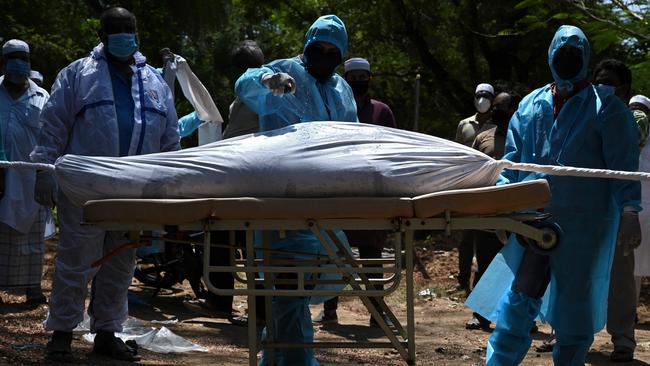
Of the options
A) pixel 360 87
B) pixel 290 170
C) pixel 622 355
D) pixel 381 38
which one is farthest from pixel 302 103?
pixel 381 38

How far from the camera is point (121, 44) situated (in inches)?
237

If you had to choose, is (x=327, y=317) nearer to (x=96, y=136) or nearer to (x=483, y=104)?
(x=483, y=104)

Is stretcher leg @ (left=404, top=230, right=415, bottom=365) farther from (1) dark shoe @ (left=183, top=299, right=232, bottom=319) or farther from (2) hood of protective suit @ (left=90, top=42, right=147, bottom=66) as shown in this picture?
(1) dark shoe @ (left=183, top=299, right=232, bottom=319)

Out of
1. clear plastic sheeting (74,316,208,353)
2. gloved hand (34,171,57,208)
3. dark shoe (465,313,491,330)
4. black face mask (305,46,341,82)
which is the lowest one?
dark shoe (465,313,491,330)

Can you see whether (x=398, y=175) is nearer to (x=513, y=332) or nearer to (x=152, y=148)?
(x=513, y=332)

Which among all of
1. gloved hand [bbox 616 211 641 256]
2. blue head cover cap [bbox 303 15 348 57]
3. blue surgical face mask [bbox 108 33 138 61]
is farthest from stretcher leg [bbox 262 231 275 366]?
gloved hand [bbox 616 211 641 256]

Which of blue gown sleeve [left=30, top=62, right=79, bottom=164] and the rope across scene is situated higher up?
blue gown sleeve [left=30, top=62, right=79, bottom=164]

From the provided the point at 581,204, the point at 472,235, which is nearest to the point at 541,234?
the point at 581,204

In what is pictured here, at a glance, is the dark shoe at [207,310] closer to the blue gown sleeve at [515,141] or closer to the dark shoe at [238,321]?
the dark shoe at [238,321]

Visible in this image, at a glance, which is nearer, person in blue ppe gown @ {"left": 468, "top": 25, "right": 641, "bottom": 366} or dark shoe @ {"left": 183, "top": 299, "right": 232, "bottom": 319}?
person in blue ppe gown @ {"left": 468, "top": 25, "right": 641, "bottom": 366}

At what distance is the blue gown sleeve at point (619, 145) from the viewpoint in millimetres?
5371

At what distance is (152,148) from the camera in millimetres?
6094

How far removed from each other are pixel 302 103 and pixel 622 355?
9.71 feet

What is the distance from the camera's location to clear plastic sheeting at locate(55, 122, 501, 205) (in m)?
4.35
